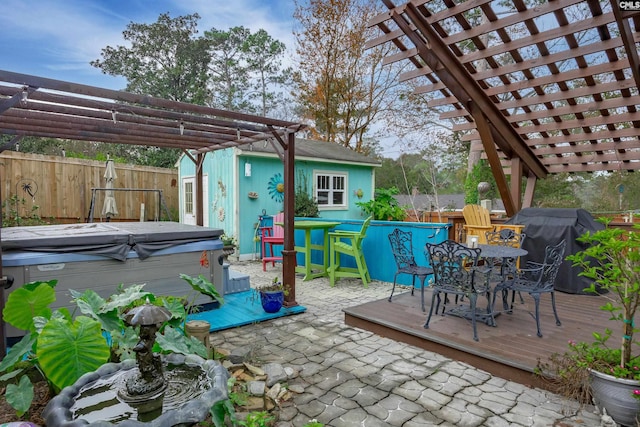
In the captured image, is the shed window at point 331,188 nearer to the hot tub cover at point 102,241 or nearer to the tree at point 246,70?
the hot tub cover at point 102,241

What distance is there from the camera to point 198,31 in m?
16.6

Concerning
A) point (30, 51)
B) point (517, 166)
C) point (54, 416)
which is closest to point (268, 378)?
point (54, 416)

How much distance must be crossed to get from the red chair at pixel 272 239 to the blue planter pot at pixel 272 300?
2420 millimetres

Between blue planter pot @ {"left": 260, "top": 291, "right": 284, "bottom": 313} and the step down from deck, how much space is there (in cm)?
103

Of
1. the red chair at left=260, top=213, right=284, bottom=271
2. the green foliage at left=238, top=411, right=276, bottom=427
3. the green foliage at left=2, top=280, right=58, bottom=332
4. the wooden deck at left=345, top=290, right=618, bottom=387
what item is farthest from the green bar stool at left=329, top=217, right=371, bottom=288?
the green foliage at left=2, top=280, right=58, bottom=332

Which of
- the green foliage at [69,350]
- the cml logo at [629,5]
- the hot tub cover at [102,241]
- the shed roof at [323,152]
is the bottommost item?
the green foliage at [69,350]

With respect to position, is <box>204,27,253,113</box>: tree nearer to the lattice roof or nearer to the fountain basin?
the lattice roof

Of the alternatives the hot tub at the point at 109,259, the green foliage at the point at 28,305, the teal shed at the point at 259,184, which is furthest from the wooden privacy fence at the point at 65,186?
the green foliage at the point at 28,305

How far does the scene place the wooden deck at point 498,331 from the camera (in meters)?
2.96

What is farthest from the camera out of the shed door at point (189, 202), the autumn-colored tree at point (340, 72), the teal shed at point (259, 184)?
the autumn-colored tree at point (340, 72)

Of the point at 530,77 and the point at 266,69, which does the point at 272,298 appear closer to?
the point at 530,77

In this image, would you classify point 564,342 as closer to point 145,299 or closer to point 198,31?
point 145,299

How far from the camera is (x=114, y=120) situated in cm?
344

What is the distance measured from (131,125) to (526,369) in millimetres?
4783
